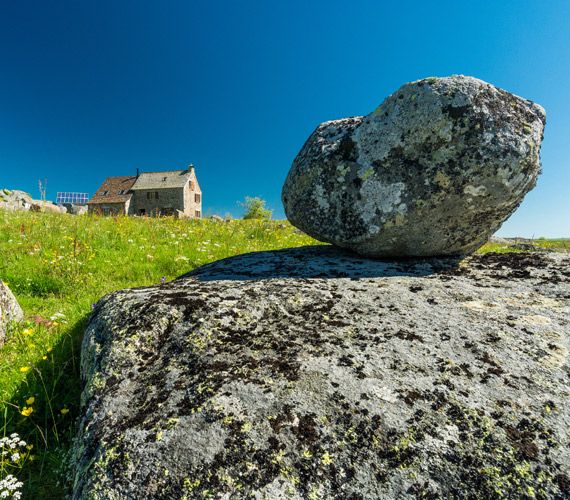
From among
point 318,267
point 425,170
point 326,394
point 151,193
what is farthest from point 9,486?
point 151,193

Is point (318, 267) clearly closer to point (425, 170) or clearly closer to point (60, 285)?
point (425, 170)

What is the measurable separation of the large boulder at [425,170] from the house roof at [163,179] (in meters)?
66.1

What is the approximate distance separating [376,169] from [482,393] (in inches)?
103

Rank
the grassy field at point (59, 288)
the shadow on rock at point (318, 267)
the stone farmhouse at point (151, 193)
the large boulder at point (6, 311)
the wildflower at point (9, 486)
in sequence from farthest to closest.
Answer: the stone farmhouse at point (151, 193), the large boulder at point (6, 311), the shadow on rock at point (318, 267), the grassy field at point (59, 288), the wildflower at point (9, 486)

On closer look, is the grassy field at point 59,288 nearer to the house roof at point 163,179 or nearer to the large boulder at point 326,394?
the large boulder at point 326,394

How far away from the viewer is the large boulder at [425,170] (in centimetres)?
365

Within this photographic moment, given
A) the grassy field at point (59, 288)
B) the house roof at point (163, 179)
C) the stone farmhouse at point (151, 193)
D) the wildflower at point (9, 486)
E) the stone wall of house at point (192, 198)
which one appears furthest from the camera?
the house roof at point (163, 179)

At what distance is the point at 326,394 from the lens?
212cm

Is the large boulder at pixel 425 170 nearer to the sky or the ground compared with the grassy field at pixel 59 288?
nearer to the sky

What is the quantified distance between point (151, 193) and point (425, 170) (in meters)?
71.5

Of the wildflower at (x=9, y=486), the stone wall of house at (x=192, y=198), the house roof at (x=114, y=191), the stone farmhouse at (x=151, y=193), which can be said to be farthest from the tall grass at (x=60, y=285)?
the house roof at (x=114, y=191)

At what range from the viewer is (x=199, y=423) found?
1947 millimetres

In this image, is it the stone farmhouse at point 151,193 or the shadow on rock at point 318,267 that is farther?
the stone farmhouse at point 151,193

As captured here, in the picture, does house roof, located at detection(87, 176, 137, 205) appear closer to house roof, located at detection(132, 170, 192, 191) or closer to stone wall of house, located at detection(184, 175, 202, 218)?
house roof, located at detection(132, 170, 192, 191)
